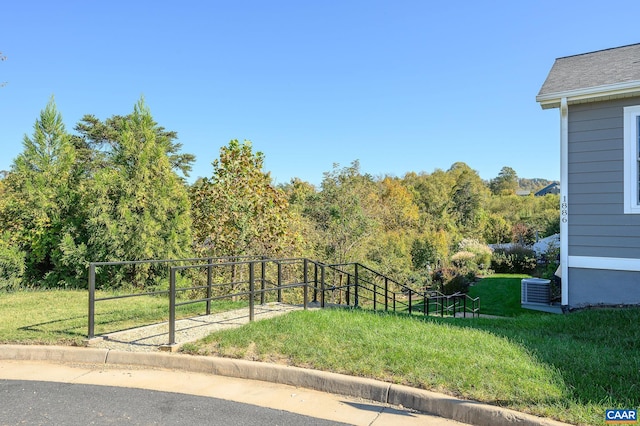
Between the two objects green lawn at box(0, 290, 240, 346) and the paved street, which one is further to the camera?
green lawn at box(0, 290, 240, 346)

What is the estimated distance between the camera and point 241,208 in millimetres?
11273

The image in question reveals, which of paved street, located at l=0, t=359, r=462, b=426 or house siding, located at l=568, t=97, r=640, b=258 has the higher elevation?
house siding, located at l=568, t=97, r=640, b=258

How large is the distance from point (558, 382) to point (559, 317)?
3.56m

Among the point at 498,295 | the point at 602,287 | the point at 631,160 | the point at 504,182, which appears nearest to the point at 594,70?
the point at 631,160

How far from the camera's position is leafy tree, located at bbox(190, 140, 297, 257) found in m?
11.2

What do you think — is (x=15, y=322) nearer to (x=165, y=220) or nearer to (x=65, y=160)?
(x=165, y=220)

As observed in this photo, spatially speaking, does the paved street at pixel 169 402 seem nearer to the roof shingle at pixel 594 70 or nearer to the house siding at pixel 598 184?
the house siding at pixel 598 184

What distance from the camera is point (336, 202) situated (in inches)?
737

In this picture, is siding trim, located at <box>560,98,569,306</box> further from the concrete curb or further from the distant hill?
the distant hill

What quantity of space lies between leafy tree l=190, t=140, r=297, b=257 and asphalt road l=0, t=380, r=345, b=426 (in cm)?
729

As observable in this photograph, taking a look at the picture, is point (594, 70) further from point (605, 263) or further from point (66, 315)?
point (66, 315)

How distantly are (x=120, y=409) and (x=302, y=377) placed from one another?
5.27 feet

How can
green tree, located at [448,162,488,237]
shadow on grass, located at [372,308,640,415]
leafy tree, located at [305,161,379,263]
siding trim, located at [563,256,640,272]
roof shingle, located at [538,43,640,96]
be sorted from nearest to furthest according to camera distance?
shadow on grass, located at [372,308,640,415] → siding trim, located at [563,256,640,272] → roof shingle, located at [538,43,640,96] → leafy tree, located at [305,161,379,263] → green tree, located at [448,162,488,237]

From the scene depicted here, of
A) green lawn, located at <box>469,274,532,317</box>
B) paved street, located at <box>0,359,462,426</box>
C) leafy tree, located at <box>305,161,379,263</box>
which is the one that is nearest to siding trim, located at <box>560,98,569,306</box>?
paved street, located at <box>0,359,462,426</box>
